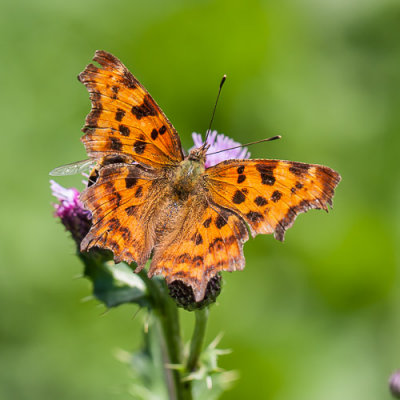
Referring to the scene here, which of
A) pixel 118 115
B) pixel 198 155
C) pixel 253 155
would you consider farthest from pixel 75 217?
pixel 253 155

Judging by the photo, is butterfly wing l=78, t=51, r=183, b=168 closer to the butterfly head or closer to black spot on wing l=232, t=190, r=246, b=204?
the butterfly head

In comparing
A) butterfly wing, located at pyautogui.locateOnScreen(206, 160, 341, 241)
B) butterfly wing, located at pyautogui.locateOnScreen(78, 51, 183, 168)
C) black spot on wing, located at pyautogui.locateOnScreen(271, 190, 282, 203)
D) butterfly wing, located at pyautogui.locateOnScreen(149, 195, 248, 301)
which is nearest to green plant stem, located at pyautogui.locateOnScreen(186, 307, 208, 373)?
butterfly wing, located at pyautogui.locateOnScreen(149, 195, 248, 301)

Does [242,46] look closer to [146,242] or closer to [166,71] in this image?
[166,71]

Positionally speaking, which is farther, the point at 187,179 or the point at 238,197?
the point at 187,179

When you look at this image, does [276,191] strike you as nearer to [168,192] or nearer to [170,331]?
[168,192]

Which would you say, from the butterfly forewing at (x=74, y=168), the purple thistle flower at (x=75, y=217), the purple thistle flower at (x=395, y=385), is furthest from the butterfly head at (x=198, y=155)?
the purple thistle flower at (x=395, y=385)

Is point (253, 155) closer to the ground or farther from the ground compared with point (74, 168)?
closer to the ground

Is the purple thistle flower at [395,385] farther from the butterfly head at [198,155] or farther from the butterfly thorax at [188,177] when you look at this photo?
the butterfly head at [198,155]
